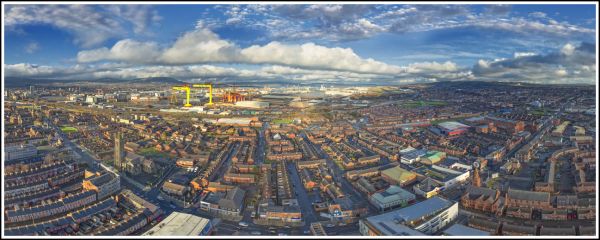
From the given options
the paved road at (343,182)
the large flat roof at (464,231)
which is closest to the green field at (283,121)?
the paved road at (343,182)

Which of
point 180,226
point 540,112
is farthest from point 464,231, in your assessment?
point 540,112

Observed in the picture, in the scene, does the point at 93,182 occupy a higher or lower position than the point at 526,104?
lower

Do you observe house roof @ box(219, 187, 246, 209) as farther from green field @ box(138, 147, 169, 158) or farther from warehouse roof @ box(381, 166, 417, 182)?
green field @ box(138, 147, 169, 158)

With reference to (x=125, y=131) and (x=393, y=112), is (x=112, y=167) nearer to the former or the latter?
(x=125, y=131)

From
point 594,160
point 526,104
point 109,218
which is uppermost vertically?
point 526,104

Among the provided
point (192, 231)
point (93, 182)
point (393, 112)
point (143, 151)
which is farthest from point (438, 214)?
point (393, 112)

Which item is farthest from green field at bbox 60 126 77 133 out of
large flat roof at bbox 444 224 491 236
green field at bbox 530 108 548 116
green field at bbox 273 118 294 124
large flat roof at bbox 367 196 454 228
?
green field at bbox 530 108 548 116

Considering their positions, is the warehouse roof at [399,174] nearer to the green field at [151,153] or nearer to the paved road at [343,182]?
the paved road at [343,182]

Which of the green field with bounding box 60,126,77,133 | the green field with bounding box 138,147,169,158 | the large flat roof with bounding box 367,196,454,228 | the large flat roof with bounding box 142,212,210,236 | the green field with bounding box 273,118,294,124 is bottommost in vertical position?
the large flat roof with bounding box 142,212,210,236
